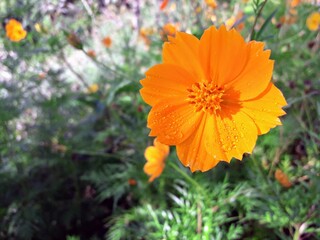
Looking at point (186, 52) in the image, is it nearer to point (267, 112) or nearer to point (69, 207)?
point (267, 112)

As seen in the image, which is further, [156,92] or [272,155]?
[272,155]

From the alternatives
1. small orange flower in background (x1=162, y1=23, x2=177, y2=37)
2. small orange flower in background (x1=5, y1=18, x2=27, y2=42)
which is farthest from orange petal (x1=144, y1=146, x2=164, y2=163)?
small orange flower in background (x1=5, y1=18, x2=27, y2=42)

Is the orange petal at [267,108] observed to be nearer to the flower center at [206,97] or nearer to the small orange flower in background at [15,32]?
the flower center at [206,97]

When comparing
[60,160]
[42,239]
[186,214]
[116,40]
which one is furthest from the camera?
[116,40]

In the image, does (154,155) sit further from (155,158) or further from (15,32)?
(15,32)

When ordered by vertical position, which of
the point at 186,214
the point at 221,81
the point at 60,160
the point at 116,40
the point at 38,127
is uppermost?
the point at 116,40

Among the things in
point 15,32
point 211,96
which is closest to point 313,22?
point 211,96

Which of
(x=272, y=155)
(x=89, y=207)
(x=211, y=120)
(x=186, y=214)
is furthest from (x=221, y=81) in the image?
(x=89, y=207)
